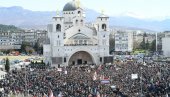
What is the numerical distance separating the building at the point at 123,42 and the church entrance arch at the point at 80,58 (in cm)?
3607

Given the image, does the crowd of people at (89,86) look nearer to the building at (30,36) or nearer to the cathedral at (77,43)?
the cathedral at (77,43)

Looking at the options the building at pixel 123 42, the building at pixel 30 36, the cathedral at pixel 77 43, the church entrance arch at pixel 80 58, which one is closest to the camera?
the cathedral at pixel 77 43

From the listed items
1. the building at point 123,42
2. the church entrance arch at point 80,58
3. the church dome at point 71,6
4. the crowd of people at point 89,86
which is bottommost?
the crowd of people at point 89,86

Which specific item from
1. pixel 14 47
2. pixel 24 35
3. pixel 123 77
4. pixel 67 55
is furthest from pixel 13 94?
pixel 24 35

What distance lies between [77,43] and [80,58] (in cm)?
216

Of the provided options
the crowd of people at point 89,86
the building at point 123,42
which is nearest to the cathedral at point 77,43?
the crowd of people at point 89,86

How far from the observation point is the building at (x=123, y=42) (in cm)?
10622

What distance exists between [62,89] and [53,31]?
32.2 m

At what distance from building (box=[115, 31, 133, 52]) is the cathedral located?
35.7 m

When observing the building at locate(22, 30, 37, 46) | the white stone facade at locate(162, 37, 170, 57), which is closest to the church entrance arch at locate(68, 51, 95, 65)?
the white stone facade at locate(162, 37, 170, 57)

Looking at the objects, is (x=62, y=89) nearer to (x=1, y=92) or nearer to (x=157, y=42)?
(x=1, y=92)

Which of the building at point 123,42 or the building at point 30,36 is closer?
the building at point 123,42

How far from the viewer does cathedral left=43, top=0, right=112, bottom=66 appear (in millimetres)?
66062

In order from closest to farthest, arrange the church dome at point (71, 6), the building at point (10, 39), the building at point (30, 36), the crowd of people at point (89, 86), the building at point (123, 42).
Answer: the crowd of people at point (89, 86) < the church dome at point (71, 6) < the building at point (123, 42) < the building at point (10, 39) < the building at point (30, 36)
